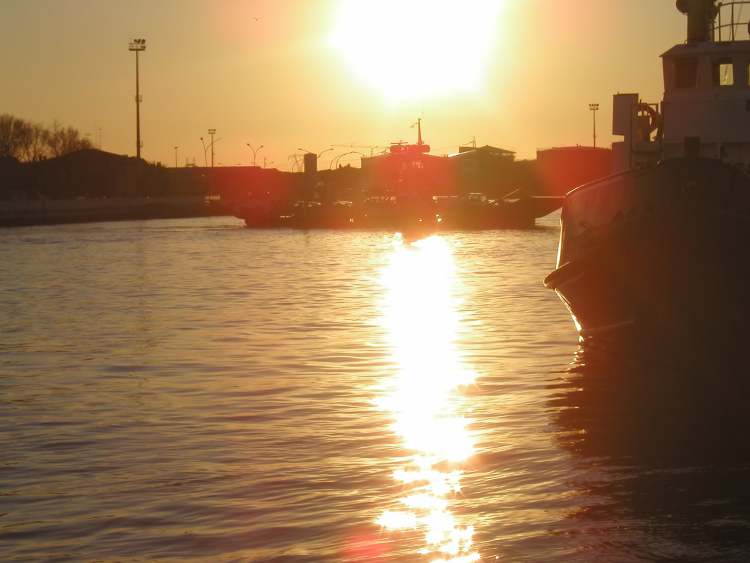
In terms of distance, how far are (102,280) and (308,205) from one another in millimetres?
85310

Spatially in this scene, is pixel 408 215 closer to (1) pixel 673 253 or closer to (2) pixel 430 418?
(1) pixel 673 253

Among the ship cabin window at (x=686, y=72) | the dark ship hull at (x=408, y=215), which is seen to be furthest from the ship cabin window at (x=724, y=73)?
the dark ship hull at (x=408, y=215)

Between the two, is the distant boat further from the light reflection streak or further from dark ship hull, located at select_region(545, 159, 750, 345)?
the light reflection streak

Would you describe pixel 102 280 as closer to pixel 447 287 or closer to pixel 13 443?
pixel 447 287

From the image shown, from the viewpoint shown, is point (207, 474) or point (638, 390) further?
point (638, 390)

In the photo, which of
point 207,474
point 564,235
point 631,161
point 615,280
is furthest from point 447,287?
point 207,474

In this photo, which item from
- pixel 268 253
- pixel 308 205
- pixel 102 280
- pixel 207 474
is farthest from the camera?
pixel 308 205

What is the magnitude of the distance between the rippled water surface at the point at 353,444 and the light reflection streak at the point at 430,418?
5 cm

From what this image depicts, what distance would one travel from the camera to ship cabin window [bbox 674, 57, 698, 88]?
2812 centimetres

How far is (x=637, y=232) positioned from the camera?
20766mm

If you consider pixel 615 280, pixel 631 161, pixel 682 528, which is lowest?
pixel 682 528

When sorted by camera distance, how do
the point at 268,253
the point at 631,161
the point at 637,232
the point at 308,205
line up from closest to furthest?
the point at 637,232
the point at 631,161
the point at 268,253
the point at 308,205

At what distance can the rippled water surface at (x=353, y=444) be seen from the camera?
12.0 meters

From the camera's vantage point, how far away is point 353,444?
1609cm
